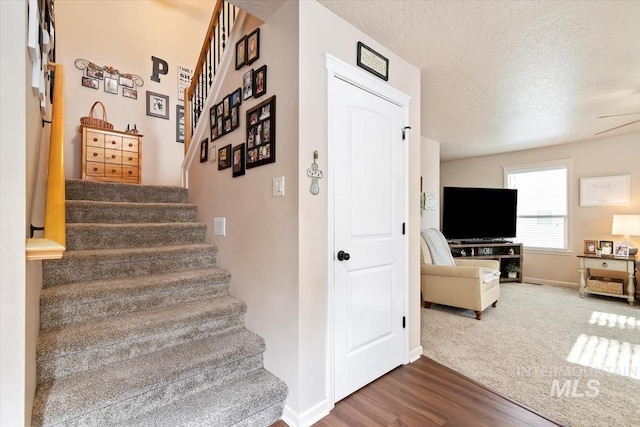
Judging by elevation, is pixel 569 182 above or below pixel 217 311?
above

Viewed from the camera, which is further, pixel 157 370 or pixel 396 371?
pixel 396 371

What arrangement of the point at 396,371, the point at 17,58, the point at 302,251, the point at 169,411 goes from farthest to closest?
the point at 396,371 < the point at 302,251 < the point at 169,411 < the point at 17,58

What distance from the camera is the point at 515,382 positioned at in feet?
6.88

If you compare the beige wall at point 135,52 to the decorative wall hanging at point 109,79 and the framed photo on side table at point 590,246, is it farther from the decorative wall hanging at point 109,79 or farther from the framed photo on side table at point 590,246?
the framed photo on side table at point 590,246

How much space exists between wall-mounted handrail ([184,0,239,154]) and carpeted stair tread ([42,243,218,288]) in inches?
57.4

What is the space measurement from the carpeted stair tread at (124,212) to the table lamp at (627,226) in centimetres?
569

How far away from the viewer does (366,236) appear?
2041 mm

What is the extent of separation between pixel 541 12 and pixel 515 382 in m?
2.49

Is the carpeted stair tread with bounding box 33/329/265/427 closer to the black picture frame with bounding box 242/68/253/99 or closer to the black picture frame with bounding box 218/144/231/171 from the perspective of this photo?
the black picture frame with bounding box 218/144/231/171

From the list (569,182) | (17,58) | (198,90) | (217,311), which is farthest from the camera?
(569,182)

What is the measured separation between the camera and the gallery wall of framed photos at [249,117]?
1.87m

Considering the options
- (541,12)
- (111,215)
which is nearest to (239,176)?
(111,215)

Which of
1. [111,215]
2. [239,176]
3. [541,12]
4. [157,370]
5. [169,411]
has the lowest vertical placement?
[169,411]

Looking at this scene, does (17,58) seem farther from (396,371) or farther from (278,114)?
(396,371)
